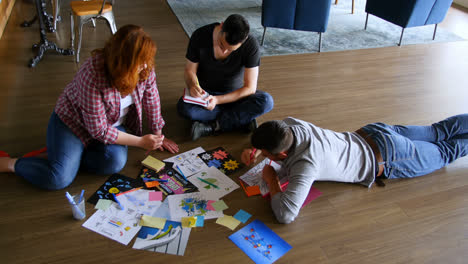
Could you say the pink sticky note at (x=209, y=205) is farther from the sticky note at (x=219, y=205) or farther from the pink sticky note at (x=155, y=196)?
the pink sticky note at (x=155, y=196)

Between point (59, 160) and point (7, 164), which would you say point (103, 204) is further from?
point (7, 164)

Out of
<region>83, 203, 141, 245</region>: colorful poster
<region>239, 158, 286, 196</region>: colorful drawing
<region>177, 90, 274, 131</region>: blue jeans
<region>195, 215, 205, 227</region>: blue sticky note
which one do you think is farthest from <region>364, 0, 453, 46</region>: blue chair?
<region>83, 203, 141, 245</region>: colorful poster

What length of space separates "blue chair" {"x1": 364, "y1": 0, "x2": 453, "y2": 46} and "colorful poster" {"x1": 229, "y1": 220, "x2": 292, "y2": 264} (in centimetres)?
337

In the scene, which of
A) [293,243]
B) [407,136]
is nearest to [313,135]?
[293,243]

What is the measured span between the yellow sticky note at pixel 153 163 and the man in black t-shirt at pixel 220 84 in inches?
12.6

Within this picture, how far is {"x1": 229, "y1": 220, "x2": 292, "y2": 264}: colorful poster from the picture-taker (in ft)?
5.84

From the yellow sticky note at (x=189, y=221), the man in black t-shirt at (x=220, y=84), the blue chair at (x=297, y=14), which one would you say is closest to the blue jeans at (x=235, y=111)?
the man in black t-shirt at (x=220, y=84)

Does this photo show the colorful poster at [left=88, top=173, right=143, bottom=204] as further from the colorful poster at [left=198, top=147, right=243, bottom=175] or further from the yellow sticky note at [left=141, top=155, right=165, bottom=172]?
the colorful poster at [left=198, top=147, right=243, bottom=175]

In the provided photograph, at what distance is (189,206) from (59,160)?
0.75 metres

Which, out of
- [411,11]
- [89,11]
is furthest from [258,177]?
[411,11]

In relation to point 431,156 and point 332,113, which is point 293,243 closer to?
point 431,156

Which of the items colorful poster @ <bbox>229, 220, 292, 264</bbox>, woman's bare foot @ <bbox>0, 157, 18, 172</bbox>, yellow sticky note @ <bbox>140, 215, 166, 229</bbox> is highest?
woman's bare foot @ <bbox>0, 157, 18, 172</bbox>

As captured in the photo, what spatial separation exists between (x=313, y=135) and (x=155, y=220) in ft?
3.17

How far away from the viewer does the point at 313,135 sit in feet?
6.49
